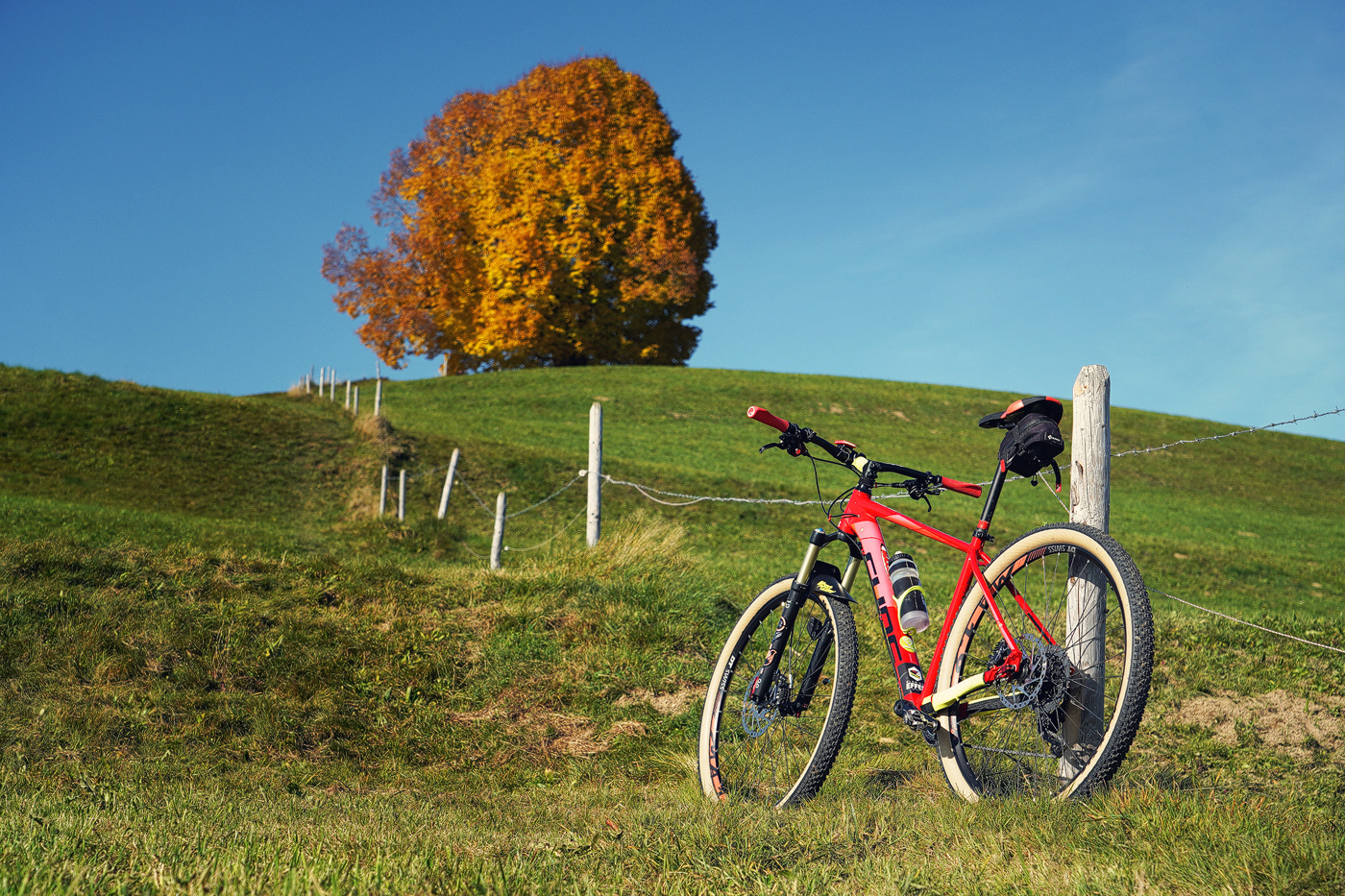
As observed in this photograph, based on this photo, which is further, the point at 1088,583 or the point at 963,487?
the point at 963,487

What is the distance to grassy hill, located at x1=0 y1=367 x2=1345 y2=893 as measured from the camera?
298cm

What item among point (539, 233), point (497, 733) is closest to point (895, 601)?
point (497, 733)

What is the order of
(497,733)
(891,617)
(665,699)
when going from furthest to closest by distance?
(665,699) → (497,733) → (891,617)

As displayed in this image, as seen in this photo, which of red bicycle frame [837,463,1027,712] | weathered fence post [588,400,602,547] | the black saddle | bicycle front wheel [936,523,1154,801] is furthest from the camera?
weathered fence post [588,400,602,547]

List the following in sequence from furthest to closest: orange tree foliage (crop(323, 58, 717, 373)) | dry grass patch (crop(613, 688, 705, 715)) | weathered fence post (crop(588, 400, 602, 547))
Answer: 1. orange tree foliage (crop(323, 58, 717, 373))
2. weathered fence post (crop(588, 400, 602, 547))
3. dry grass patch (crop(613, 688, 705, 715))

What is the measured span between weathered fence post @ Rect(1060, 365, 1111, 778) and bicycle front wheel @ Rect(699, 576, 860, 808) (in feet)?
3.05

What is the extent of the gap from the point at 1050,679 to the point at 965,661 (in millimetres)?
568

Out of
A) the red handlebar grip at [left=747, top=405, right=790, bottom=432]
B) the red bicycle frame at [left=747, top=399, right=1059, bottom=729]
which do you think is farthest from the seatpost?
the red handlebar grip at [left=747, top=405, right=790, bottom=432]

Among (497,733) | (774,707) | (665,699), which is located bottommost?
(497,733)

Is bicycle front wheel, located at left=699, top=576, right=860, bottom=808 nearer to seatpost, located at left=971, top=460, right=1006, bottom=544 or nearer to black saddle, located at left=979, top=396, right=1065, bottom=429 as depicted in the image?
seatpost, located at left=971, top=460, right=1006, bottom=544

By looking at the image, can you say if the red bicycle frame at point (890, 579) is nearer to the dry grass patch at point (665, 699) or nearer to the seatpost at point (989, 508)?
the seatpost at point (989, 508)

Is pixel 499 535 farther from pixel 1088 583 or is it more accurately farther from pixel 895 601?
pixel 1088 583

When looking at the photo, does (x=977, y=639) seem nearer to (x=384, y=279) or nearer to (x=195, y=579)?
(x=195, y=579)

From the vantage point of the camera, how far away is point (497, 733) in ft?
20.6
